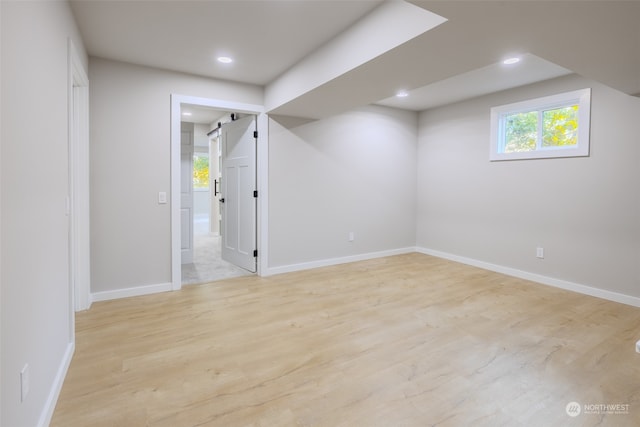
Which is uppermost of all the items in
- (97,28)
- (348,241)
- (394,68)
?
(97,28)

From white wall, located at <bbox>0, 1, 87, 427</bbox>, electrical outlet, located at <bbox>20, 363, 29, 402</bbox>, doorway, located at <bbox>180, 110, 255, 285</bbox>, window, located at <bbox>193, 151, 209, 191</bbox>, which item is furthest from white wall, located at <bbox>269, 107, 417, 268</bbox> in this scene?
window, located at <bbox>193, 151, 209, 191</bbox>

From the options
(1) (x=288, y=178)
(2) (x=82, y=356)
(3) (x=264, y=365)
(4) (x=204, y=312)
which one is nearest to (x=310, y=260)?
(1) (x=288, y=178)

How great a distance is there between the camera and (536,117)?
4332 millimetres

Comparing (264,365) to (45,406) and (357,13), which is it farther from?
(357,13)

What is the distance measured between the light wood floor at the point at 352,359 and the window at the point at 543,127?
70.2 inches

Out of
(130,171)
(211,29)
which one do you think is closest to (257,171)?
(130,171)

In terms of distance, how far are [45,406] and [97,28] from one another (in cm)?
282

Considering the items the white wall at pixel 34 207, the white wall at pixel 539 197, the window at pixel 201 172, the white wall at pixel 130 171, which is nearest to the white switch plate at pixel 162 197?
the white wall at pixel 130 171

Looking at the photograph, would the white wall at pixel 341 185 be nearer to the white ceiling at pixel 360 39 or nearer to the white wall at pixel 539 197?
the white wall at pixel 539 197

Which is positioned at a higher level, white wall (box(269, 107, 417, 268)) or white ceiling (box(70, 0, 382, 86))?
white ceiling (box(70, 0, 382, 86))

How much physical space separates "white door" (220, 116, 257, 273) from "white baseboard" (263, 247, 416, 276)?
1.14ft

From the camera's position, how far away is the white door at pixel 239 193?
452cm

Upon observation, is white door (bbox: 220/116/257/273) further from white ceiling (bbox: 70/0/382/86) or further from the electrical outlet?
the electrical outlet

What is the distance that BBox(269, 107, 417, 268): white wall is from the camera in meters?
4.58
